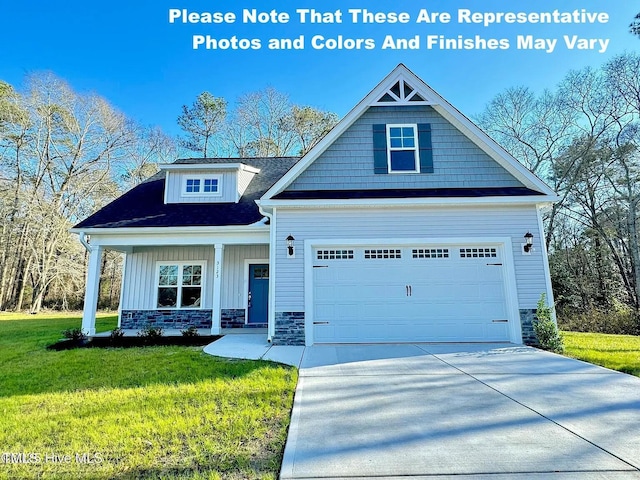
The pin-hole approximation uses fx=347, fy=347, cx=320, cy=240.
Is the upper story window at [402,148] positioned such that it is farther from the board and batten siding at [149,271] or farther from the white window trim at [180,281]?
the white window trim at [180,281]

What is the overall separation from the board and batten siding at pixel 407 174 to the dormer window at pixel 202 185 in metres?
4.02

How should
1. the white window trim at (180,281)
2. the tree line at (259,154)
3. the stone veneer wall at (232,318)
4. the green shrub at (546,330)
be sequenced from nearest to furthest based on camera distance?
the green shrub at (546,330)
the stone veneer wall at (232,318)
the white window trim at (180,281)
the tree line at (259,154)

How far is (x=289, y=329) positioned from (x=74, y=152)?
853 inches

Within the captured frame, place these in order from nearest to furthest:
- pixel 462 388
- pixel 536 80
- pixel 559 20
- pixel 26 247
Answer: pixel 462 388 → pixel 559 20 → pixel 536 80 → pixel 26 247

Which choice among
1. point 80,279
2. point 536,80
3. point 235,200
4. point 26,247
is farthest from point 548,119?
point 26,247

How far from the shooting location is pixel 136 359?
21.4ft

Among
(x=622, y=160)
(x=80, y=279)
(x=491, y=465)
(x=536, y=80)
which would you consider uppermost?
(x=536, y=80)

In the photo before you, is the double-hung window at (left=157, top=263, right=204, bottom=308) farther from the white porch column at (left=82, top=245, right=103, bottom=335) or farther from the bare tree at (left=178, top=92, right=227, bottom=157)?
the bare tree at (left=178, top=92, right=227, bottom=157)

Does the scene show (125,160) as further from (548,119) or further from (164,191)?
(548,119)

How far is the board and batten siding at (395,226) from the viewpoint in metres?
7.91

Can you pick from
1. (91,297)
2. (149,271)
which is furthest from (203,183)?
(91,297)

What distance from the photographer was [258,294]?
10828 millimetres

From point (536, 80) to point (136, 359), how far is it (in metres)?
20.9

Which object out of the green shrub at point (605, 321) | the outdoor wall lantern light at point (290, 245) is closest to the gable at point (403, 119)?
the outdoor wall lantern light at point (290, 245)
